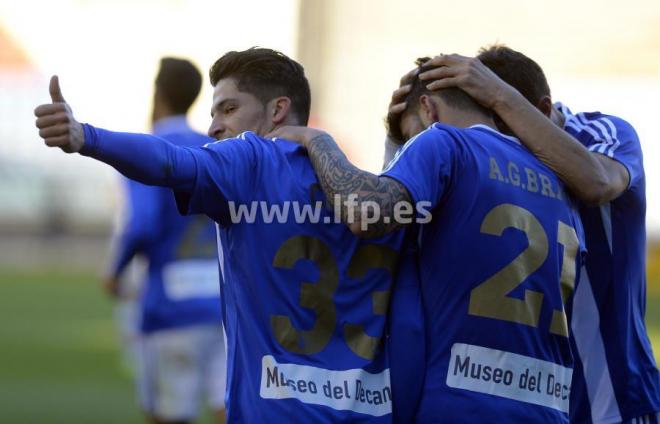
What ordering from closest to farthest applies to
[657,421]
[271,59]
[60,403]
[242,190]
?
[242,190]
[271,59]
[657,421]
[60,403]

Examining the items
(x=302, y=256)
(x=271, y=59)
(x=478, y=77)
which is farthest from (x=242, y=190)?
(x=478, y=77)

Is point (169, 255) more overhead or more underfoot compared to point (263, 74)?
more underfoot

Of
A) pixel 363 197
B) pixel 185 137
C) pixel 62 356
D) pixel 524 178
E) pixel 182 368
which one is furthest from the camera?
pixel 62 356

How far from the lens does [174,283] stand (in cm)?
636

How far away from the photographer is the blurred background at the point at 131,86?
1172cm

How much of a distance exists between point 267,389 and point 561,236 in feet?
3.01

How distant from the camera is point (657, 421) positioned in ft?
12.2

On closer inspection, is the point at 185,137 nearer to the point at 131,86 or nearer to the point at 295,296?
the point at 295,296

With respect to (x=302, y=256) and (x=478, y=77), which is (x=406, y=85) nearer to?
(x=478, y=77)

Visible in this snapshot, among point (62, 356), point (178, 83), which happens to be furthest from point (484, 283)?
point (62, 356)

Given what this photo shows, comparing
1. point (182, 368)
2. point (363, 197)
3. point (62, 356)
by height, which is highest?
point (363, 197)

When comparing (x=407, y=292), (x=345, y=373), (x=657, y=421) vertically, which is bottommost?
(x=657, y=421)

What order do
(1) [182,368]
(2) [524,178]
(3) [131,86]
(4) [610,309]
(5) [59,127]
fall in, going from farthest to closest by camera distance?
(3) [131,86] → (1) [182,368] → (4) [610,309] → (2) [524,178] → (5) [59,127]

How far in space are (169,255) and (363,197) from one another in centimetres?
348
